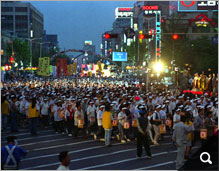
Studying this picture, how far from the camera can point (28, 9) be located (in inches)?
5989

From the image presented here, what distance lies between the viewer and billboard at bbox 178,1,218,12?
8831cm

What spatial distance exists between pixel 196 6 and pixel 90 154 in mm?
79247

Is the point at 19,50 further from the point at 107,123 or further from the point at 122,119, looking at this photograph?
the point at 107,123

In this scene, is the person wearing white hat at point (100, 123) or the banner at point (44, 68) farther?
the banner at point (44, 68)

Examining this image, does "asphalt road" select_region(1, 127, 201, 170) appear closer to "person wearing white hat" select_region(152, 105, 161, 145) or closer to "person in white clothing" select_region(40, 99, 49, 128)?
"person wearing white hat" select_region(152, 105, 161, 145)

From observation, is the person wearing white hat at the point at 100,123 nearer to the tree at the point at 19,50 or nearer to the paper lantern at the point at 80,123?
the paper lantern at the point at 80,123

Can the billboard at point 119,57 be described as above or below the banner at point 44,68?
above

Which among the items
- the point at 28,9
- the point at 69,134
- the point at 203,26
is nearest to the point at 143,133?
the point at 69,134

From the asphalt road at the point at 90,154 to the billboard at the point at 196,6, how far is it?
73.1m

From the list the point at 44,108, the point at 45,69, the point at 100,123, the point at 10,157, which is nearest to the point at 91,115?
the point at 100,123

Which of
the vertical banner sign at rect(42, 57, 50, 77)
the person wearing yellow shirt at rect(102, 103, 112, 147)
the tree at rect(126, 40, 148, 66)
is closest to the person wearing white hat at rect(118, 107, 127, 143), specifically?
the person wearing yellow shirt at rect(102, 103, 112, 147)

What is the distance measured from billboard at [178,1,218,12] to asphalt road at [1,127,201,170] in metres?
73.1

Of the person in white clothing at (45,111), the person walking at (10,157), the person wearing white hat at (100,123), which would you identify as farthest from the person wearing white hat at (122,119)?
the person walking at (10,157)

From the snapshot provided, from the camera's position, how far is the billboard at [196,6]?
3477 inches
